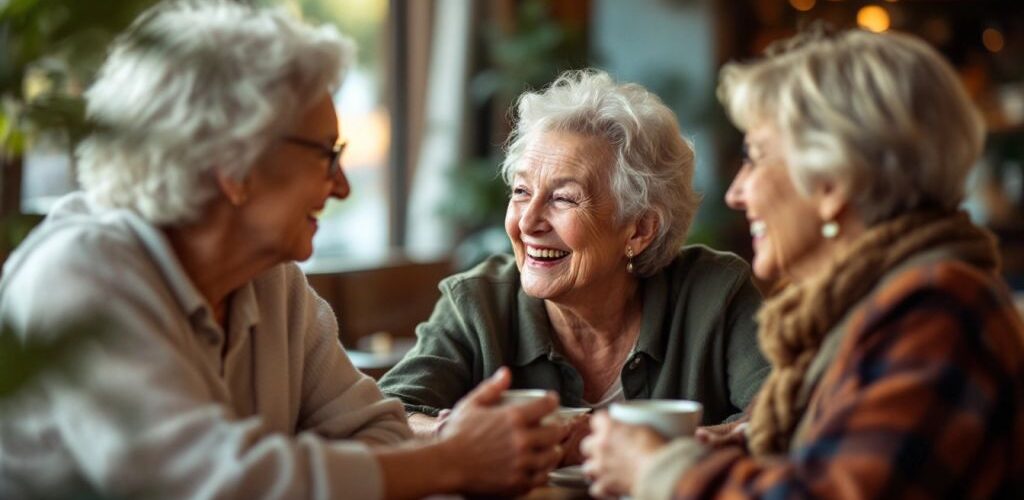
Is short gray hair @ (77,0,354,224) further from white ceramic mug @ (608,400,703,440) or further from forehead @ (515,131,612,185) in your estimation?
forehead @ (515,131,612,185)

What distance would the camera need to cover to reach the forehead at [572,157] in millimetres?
2451

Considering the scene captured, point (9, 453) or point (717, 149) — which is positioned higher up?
point (9, 453)

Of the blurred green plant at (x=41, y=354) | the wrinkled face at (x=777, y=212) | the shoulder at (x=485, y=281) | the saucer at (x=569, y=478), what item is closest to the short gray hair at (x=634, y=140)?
the shoulder at (x=485, y=281)

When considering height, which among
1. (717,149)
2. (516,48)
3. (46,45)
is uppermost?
(46,45)

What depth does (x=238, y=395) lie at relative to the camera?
5.76ft

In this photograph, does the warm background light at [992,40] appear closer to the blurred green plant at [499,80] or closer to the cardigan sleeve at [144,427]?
the blurred green plant at [499,80]

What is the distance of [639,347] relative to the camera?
237 cm

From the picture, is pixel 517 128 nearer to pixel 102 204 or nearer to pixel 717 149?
pixel 102 204

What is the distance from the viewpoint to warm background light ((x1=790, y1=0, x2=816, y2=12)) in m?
8.12

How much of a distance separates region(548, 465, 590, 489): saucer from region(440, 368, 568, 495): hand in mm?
122

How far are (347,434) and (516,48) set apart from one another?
543 cm

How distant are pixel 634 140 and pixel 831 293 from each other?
1.04 metres

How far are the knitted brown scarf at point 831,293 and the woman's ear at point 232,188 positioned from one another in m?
0.70

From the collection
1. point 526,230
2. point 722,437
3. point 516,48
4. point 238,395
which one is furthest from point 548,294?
point 516,48
